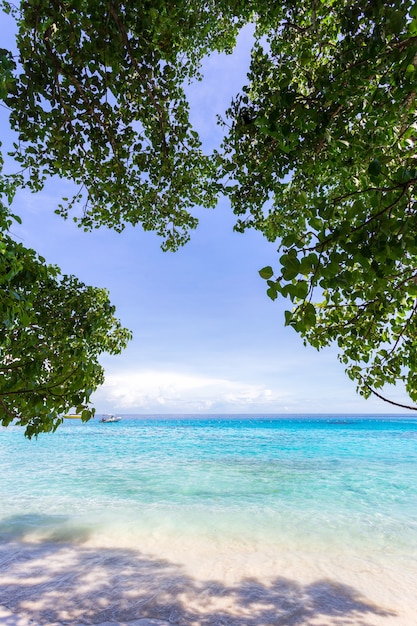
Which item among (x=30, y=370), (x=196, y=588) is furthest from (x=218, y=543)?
(x=30, y=370)

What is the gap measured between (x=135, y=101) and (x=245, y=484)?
15.0 metres

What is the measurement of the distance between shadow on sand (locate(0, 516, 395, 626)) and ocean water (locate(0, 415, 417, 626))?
3 cm

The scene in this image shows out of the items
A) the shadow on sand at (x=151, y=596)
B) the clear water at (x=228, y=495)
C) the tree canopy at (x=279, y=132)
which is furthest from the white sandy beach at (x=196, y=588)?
the tree canopy at (x=279, y=132)

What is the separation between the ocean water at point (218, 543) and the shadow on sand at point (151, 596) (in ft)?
0.10

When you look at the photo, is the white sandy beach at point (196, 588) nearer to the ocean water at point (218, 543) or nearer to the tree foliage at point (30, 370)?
the ocean water at point (218, 543)

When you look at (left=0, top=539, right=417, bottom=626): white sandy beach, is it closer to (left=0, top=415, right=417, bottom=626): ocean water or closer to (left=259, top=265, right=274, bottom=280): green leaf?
(left=0, top=415, right=417, bottom=626): ocean water

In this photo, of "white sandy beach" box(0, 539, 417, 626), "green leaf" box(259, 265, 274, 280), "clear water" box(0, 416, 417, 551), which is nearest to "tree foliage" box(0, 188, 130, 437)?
"green leaf" box(259, 265, 274, 280)

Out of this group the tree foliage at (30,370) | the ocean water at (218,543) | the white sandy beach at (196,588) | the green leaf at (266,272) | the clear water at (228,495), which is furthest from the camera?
the clear water at (228,495)

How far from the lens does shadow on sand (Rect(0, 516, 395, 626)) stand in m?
5.42

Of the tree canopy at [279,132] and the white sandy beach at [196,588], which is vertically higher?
the tree canopy at [279,132]

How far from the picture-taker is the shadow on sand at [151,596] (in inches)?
213

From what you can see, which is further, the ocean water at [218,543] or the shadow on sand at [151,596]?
the ocean water at [218,543]

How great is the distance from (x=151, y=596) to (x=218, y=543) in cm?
300

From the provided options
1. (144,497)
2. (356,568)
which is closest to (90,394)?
(356,568)
